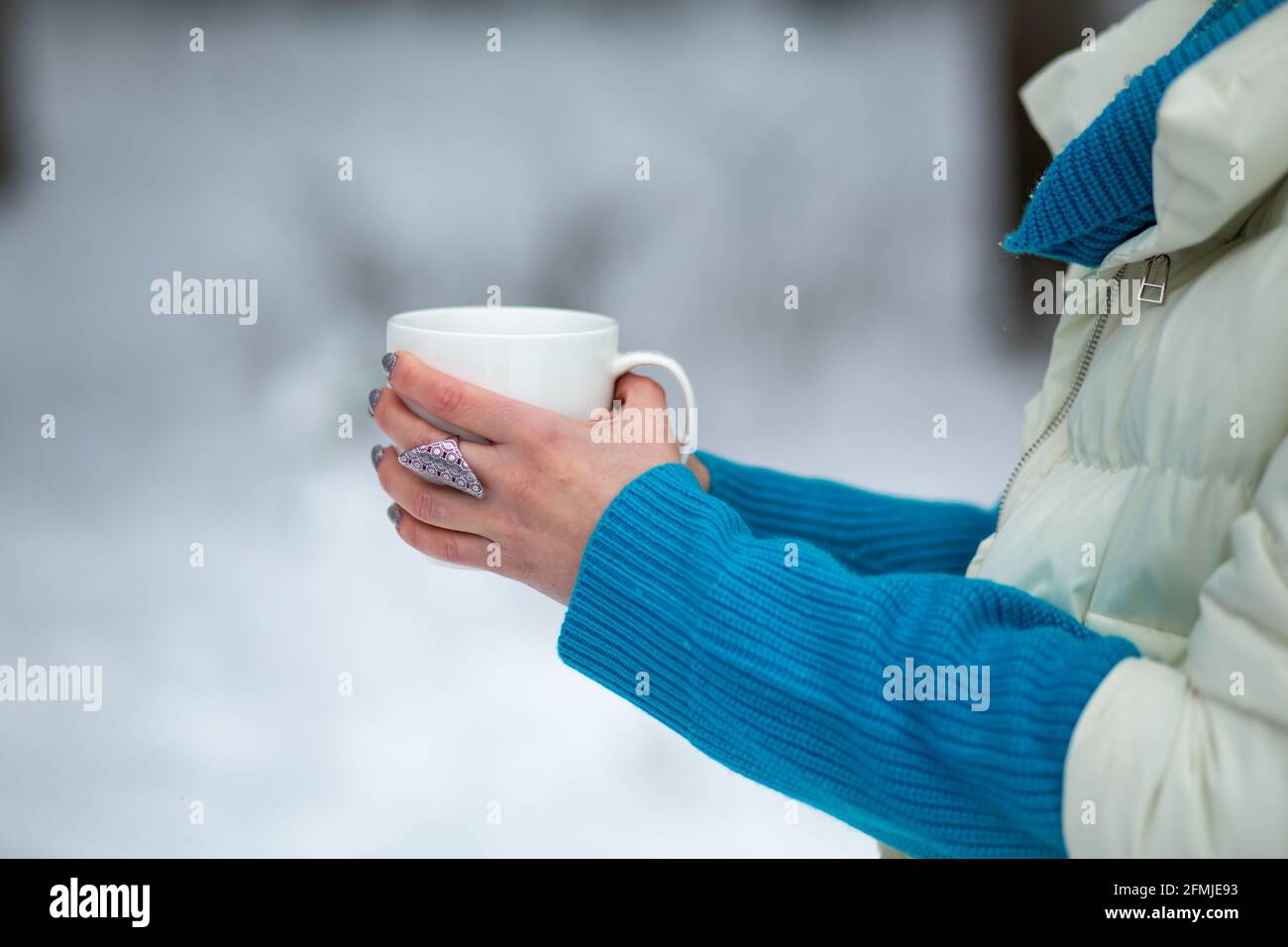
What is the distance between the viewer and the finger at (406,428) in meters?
0.45

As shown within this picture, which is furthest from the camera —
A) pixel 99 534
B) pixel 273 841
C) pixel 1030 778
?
pixel 99 534

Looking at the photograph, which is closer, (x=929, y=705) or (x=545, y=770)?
(x=929, y=705)

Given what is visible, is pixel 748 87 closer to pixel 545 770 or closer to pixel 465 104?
pixel 465 104

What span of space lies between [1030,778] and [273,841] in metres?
0.75

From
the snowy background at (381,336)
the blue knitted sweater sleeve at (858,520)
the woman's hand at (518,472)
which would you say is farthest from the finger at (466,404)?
the snowy background at (381,336)

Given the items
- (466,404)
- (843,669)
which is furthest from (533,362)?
(843,669)

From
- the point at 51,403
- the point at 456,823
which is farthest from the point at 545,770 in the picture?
the point at 51,403

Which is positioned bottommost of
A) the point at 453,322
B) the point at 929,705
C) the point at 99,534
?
the point at 99,534

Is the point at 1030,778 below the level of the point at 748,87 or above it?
below

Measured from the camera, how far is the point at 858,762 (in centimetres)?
37

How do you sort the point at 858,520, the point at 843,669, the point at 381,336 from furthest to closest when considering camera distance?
the point at 381,336 < the point at 858,520 < the point at 843,669

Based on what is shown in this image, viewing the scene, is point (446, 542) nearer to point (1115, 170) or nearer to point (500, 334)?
point (500, 334)

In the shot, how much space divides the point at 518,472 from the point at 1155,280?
0.25 metres

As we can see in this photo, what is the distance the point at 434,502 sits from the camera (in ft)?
1.55
